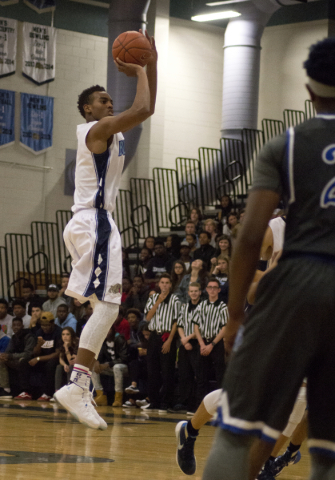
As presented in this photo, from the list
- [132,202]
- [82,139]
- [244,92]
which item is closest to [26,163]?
[132,202]

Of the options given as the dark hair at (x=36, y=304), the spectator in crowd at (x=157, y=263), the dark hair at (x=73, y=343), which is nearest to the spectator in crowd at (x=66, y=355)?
the dark hair at (x=73, y=343)

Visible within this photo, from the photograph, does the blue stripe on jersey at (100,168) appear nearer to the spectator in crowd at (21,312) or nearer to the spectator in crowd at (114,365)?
the spectator in crowd at (114,365)

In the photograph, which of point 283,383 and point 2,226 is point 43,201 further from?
point 283,383

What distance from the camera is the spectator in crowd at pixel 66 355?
961 cm

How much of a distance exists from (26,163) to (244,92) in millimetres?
4489

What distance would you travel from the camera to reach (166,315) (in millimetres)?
9039

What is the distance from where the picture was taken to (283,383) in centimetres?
185

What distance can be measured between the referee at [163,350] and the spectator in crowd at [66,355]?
112 centimetres

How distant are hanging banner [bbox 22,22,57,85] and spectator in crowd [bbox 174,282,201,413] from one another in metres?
7.52

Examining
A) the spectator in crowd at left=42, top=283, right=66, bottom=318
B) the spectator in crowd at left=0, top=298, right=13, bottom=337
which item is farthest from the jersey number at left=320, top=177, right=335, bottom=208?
the spectator in crowd at left=0, top=298, right=13, bottom=337

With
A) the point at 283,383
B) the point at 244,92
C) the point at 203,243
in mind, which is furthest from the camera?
the point at 244,92

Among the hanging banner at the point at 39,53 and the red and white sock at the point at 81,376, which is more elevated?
the hanging banner at the point at 39,53

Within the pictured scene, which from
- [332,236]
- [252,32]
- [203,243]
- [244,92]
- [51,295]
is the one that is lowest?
[51,295]

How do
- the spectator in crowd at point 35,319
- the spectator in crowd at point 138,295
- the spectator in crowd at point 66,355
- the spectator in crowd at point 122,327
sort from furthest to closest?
1. the spectator in crowd at point 35,319
2. the spectator in crowd at point 138,295
3. the spectator in crowd at point 122,327
4. the spectator in crowd at point 66,355
